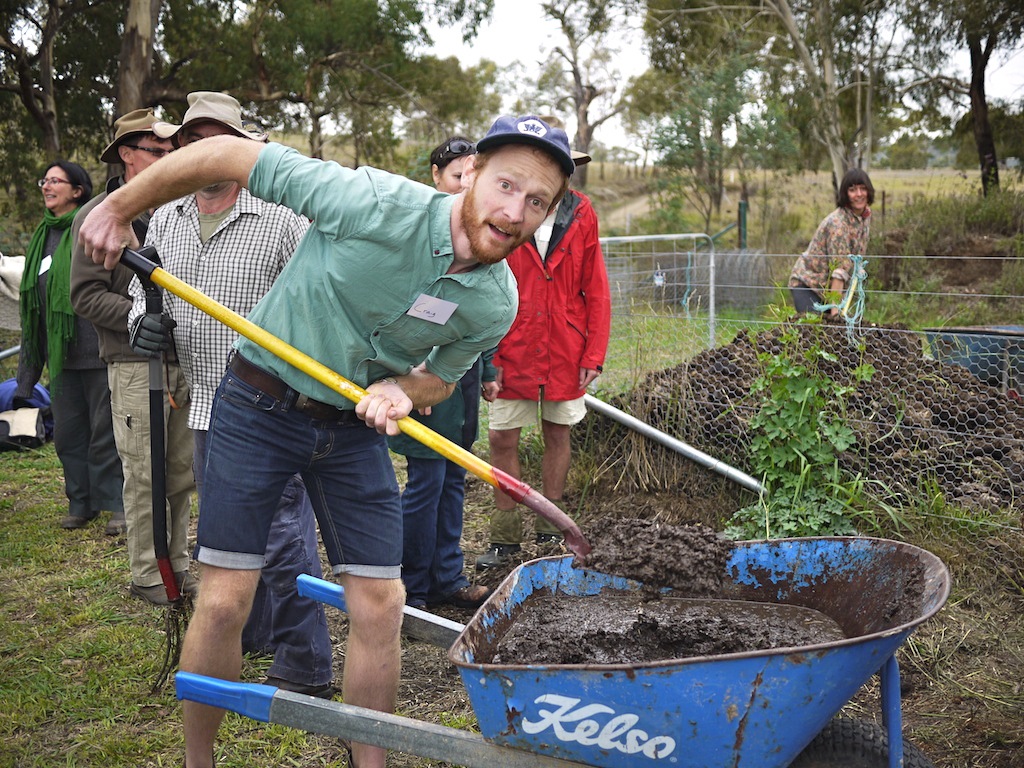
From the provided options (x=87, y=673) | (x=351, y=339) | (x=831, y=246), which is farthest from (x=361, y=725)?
(x=831, y=246)

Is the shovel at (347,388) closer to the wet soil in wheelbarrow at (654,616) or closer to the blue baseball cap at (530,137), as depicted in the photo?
the wet soil in wheelbarrow at (654,616)

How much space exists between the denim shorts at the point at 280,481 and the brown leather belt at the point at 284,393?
16 millimetres

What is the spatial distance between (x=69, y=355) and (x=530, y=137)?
388 cm

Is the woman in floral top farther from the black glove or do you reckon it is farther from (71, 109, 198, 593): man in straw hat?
the black glove

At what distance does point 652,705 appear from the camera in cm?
201

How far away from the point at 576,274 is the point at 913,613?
108 inches

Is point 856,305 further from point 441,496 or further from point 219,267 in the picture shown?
point 219,267

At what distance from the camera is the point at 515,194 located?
2.33 metres

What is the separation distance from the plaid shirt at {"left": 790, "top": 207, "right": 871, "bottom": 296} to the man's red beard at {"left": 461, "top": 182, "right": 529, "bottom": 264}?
513 cm

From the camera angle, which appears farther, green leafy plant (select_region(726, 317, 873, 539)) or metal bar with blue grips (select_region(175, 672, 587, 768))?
green leafy plant (select_region(726, 317, 873, 539))

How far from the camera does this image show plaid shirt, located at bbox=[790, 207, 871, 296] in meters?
7.07

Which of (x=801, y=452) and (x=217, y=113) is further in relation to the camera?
(x=801, y=452)

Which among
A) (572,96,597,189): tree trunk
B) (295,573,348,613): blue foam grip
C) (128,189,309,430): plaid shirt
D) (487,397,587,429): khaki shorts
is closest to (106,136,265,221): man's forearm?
(128,189,309,430): plaid shirt

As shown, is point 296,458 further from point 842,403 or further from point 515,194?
point 842,403
